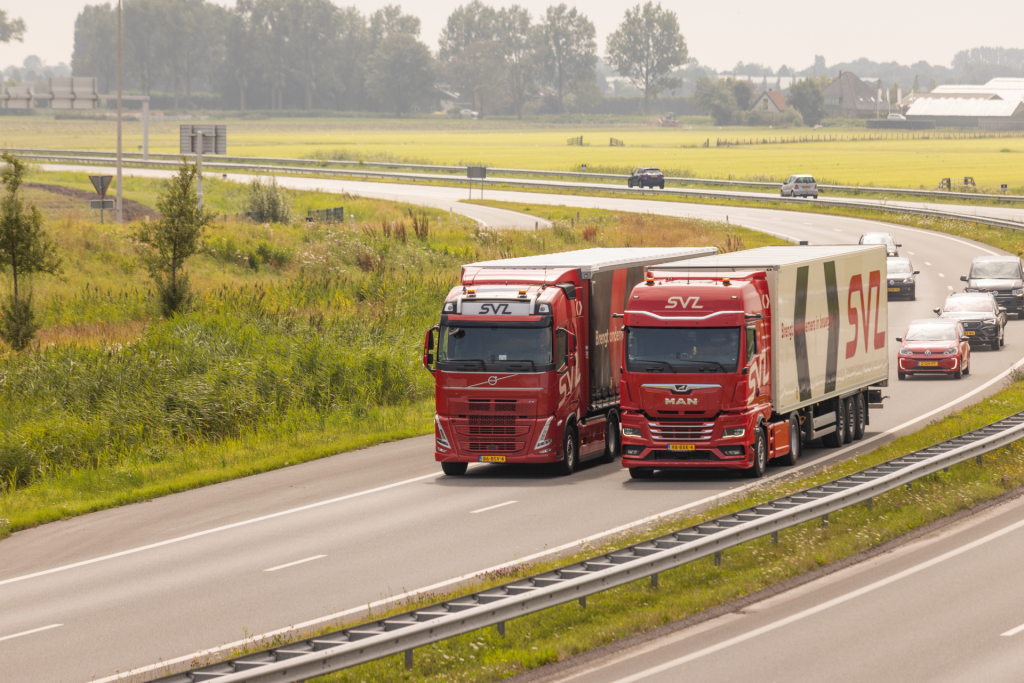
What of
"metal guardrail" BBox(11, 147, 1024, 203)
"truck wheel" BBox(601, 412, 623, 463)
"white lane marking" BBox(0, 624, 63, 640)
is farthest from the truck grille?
"metal guardrail" BBox(11, 147, 1024, 203)

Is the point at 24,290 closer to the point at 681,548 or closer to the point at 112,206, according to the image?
the point at 112,206

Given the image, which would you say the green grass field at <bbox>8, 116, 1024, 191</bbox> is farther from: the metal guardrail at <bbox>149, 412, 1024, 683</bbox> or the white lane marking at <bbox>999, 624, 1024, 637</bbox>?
the white lane marking at <bbox>999, 624, 1024, 637</bbox>

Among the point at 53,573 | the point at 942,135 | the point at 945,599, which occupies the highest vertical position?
the point at 942,135

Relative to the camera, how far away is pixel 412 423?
87.2 feet

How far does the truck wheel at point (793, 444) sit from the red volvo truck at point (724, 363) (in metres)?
0.02

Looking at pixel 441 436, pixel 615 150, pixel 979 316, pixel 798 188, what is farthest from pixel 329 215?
pixel 615 150

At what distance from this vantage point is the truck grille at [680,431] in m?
19.3

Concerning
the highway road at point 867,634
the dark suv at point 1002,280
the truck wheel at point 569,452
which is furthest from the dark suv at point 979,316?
the highway road at point 867,634

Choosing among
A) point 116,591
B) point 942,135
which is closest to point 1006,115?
point 942,135

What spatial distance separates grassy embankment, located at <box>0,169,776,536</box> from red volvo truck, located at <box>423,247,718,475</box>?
15.0 ft

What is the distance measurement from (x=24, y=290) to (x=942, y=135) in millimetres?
→ 161153

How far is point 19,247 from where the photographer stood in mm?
29750

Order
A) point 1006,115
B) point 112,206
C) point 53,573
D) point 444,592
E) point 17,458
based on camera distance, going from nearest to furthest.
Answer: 1. point 444,592
2. point 53,573
3. point 17,458
4. point 112,206
5. point 1006,115

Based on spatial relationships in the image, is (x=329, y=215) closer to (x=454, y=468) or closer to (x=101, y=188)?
(x=101, y=188)
